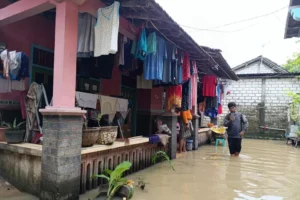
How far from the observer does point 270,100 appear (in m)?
15.0

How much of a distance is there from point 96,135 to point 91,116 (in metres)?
1.46

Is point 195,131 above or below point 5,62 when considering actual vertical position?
below

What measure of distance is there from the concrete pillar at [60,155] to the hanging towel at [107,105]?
196cm

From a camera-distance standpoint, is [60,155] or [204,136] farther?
[204,136]

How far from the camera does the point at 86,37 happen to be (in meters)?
4.23

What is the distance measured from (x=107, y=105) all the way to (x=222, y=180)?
122 inches

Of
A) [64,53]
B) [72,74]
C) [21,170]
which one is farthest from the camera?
[21,170]

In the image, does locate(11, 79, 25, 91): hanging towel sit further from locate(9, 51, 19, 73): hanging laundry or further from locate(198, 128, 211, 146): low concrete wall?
locate(198, 128, 211, 146): low concrete wall

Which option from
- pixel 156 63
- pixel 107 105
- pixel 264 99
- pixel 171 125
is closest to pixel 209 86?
pixel 171 125

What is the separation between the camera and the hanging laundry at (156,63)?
546 cm

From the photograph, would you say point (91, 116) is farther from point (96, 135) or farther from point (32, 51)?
point (32, 51)

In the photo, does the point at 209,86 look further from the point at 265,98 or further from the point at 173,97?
the point at 265,98

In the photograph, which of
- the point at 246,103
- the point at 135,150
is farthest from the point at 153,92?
the point at 246,103

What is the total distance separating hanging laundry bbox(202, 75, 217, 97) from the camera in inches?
400
